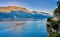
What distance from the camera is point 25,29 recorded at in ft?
9.94

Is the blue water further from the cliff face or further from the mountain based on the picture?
the cliff face

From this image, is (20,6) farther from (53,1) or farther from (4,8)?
(53,1)

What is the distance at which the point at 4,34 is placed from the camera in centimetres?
302

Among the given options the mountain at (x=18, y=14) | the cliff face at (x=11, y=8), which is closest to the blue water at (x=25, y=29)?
the mountain at (x=18, y=14)

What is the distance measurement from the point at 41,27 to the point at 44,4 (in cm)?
48

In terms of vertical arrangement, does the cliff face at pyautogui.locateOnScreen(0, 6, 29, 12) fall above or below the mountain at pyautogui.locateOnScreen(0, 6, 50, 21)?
above

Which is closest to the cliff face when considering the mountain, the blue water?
the mountain

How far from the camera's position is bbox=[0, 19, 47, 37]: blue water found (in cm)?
300

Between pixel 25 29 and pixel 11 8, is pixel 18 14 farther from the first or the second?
pixel 25 29

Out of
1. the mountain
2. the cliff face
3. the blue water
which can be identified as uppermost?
the cliff face

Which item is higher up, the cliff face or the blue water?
the cliff face

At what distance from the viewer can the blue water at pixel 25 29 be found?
3000mm

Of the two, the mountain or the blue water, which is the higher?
the mountain

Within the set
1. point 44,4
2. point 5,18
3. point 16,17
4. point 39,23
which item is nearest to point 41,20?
point 39,23
